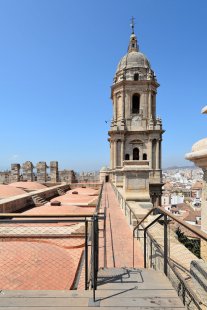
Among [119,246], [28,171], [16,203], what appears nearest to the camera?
[119,246]

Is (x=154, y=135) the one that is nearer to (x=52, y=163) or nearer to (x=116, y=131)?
(x=116, y=131)

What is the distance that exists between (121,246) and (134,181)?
531 cm

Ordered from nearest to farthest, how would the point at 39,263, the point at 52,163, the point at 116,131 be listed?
the point at 39,263 → the point at 52,163 → the point at 116,131

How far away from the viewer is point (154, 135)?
31.1 m

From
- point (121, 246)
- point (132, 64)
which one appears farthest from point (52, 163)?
point (121, 246)

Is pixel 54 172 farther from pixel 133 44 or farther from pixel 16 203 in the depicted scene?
pixel 133 44

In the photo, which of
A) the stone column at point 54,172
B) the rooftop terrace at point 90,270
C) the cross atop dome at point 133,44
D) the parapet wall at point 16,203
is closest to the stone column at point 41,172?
the stone column at point 54,172

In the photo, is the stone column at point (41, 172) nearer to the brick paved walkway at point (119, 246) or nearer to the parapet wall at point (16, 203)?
the parapet wall at point (16, 203)

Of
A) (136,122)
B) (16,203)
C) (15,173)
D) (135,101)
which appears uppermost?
(135,101)

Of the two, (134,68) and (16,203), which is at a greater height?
(134,68)

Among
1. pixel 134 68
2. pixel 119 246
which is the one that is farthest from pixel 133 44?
pixel 119 246

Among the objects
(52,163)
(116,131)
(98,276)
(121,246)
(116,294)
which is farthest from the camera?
(116,131)

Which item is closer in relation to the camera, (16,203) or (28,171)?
(16,203)

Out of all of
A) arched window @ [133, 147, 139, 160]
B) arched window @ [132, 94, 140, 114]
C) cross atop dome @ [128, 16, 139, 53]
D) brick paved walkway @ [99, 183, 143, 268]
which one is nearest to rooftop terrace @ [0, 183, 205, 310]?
brick paved walkway @ [99, 183, 143, 268]
